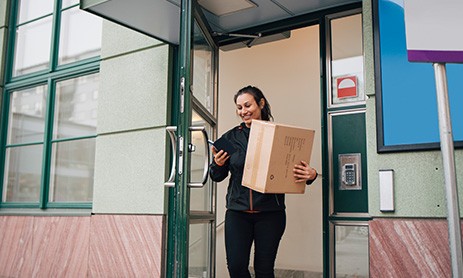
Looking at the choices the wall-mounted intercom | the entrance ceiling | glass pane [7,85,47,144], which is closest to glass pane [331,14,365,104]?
the entrance ceiling

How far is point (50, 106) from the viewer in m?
5.21

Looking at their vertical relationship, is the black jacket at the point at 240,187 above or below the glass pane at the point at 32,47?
below

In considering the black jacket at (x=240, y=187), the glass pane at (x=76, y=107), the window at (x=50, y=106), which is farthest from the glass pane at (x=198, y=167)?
the glass pane at (x=76, y=107)

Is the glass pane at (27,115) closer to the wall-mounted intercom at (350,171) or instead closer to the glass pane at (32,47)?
the glass pane at (32,47)

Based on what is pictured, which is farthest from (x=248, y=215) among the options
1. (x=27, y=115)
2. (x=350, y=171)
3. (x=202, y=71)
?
(x=27, y=115)

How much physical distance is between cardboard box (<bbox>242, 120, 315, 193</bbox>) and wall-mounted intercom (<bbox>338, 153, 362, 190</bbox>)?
0.84 meters

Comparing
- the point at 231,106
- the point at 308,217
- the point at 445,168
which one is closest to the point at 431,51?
the point at 445,168

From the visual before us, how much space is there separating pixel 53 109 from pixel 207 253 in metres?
2.52

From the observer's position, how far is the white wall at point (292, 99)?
533 centimetres

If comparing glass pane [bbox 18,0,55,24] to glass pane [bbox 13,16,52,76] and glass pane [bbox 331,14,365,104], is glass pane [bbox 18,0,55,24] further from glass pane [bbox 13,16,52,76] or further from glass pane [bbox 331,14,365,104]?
glass pane [bbox 331,14,365,104]

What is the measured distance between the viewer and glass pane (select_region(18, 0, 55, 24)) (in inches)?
220

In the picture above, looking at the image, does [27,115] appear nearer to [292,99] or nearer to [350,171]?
[292,99]

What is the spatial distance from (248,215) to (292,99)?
2.85 metres

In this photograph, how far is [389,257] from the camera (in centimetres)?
271
